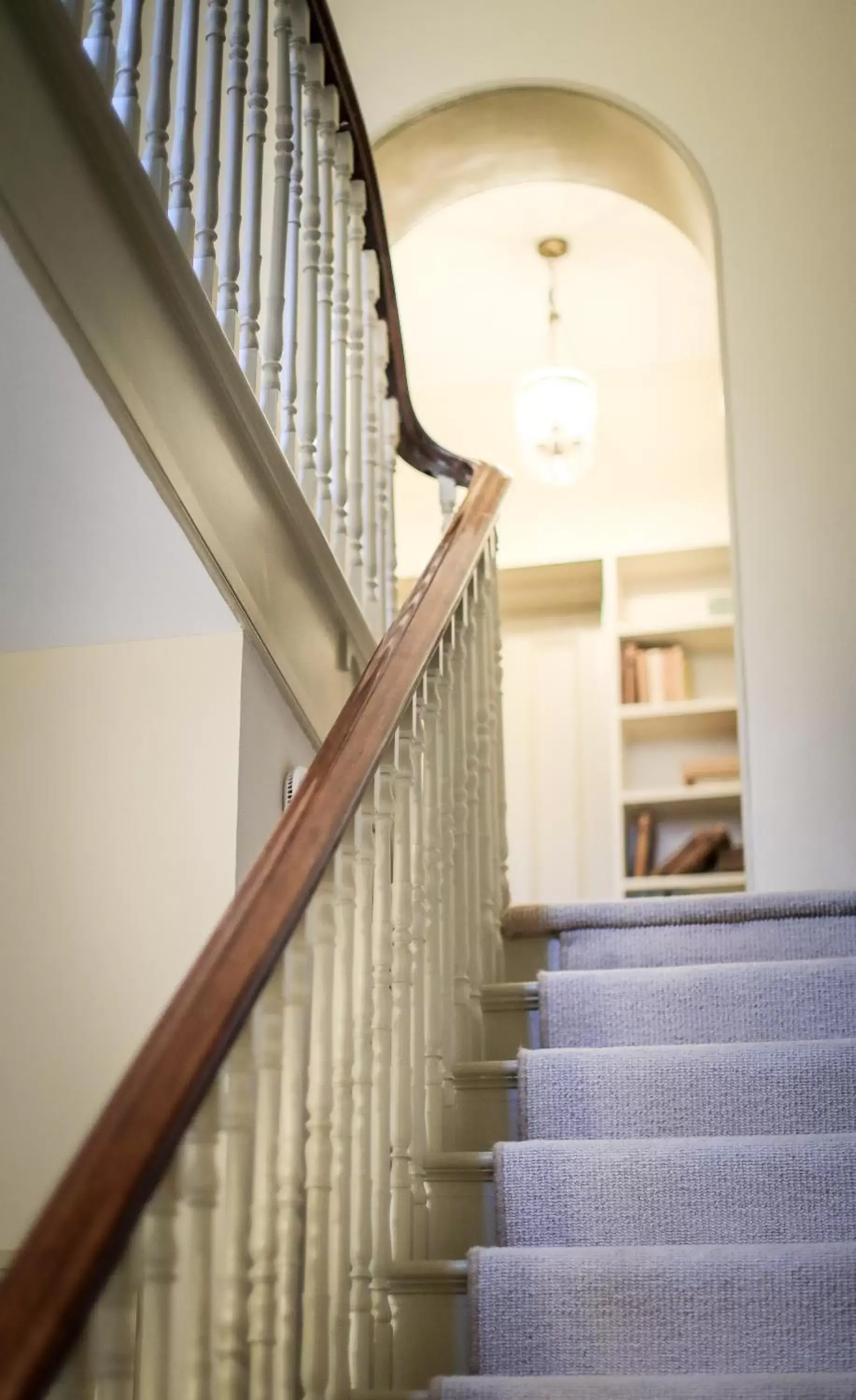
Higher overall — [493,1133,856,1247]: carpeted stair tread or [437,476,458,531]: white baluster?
[437,476,458,531]: white baluster

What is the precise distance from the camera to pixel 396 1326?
1.88 metres

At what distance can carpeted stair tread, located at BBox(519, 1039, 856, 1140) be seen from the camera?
6.97 feet

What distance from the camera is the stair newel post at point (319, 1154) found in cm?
157

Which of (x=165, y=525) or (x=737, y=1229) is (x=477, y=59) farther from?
(x=737, y=1229)

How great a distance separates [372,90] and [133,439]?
101 inches

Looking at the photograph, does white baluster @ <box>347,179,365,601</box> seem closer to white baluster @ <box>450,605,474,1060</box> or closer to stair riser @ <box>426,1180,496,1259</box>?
white baluster @ <box>450,605,474,1060</box>

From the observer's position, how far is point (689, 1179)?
1.97 meters

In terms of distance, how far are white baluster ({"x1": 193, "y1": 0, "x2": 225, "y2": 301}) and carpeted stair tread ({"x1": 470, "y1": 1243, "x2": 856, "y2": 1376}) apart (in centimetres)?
155

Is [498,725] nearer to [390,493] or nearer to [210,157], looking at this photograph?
[390,493]

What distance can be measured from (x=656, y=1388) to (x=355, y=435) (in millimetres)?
1985

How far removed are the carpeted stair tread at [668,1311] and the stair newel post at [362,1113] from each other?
0.18 m

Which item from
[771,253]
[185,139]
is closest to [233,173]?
[185,139]

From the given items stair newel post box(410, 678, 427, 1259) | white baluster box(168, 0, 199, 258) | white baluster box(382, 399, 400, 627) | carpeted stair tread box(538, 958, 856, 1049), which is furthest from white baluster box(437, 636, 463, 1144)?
white baluster box(168, 0, 199, 258)

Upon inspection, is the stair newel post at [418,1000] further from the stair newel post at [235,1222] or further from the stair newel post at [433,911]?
the stair newel post at [235,1222]
